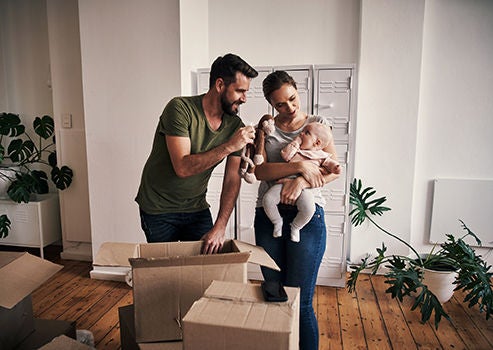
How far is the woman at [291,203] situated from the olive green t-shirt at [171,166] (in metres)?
0.24

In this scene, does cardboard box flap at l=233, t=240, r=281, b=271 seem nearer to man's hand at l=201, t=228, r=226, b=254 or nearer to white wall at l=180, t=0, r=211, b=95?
man's hand at l=201, t=228, r=226, b=254

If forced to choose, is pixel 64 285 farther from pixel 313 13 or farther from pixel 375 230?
pixel 313 13

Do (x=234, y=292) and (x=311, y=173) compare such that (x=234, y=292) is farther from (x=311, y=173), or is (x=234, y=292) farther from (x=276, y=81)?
(x=276, y=81)

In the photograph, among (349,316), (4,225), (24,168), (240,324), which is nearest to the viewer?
(240,324)

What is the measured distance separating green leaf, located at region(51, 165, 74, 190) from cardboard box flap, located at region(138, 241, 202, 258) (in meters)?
2.17

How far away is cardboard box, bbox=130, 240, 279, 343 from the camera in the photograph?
3.83 ft

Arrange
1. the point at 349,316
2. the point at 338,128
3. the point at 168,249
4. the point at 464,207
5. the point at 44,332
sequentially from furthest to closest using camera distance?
the point at 464,207
the point at 338,128
the point at 349,316
the point at 44,332
the point at 168,249

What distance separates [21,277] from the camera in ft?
4.29

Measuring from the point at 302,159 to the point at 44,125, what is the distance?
103 inches

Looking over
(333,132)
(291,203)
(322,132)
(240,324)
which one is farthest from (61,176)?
(240,324)

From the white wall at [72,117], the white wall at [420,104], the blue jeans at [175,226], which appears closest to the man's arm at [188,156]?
the blue jeans at [175,226]

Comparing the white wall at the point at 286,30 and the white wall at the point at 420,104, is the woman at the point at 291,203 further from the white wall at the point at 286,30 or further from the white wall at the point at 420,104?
the white wall at the point at 286,30

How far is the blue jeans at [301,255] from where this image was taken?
143 centimetres

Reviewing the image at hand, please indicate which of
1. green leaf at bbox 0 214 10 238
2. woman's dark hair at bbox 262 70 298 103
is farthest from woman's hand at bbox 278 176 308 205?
green leaf at bbox 0 214 10 238
